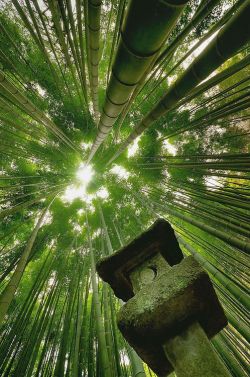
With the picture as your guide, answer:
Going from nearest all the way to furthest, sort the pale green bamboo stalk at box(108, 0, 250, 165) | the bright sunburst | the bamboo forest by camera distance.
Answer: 1. the pale green bamboo stalk at box(108, 0, 250, 165)
2. the bamboo forest
3. the bright sunburst

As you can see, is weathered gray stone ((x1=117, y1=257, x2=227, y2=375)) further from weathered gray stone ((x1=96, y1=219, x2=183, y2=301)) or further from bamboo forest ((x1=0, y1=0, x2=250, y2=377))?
weathered gray stone ((x1=96, y1=219, x2=183, y2=301))

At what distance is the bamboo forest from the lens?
163 cm

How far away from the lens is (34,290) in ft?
10.2

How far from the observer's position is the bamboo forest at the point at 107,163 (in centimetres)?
163

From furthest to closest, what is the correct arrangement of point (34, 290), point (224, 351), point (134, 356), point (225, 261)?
point (34, 290) < point (225, 261) < point (224, 351) < point (134, 356)

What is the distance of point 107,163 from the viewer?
6832mm

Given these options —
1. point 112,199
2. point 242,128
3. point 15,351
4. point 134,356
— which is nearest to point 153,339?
point 134,356

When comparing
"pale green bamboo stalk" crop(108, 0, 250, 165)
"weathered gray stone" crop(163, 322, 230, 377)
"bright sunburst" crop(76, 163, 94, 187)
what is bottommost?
"bright sunburst" crop(76, 163, 94, 187)

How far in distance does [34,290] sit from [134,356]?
1.94 meters

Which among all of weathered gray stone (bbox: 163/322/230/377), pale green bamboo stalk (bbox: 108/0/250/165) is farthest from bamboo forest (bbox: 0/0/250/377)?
weathered gray stone (bbox: 163/322/230/377)

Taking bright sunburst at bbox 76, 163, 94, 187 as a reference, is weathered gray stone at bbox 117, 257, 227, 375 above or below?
above

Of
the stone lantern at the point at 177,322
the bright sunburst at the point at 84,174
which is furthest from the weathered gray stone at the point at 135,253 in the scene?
the bright sunburst at the point at 84,174

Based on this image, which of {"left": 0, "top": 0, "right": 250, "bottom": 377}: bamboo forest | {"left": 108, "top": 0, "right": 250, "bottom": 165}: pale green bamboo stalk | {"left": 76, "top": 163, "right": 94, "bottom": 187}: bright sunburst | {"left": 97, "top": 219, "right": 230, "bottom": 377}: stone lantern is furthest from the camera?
{"left": 76, "top": 163, "right": 94, "bottom": 187}: bright sunburst

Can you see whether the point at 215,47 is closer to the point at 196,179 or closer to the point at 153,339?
the point at 153,339
